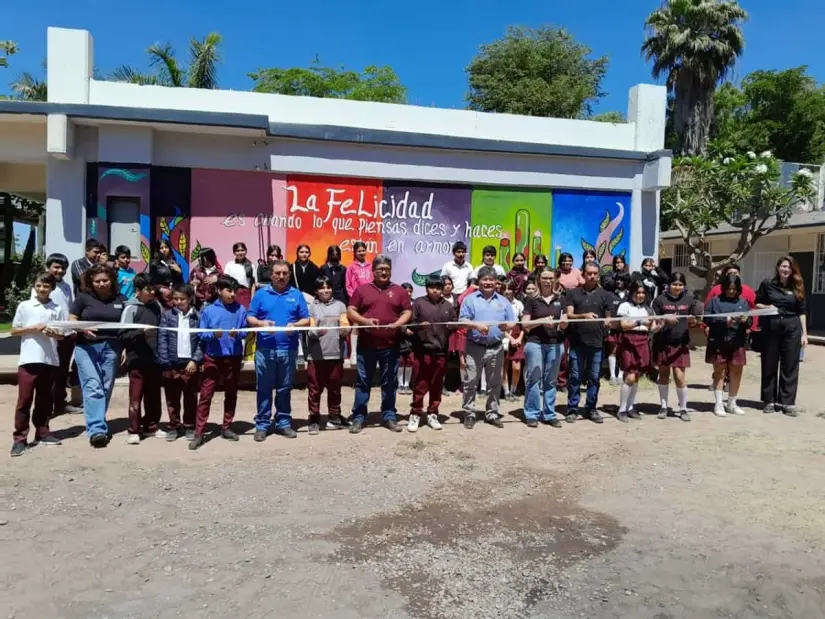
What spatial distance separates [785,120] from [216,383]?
3407 centimetres

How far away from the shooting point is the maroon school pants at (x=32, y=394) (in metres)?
6.25

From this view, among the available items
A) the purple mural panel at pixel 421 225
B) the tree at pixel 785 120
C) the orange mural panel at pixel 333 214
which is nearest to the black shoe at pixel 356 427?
the orange mural panel at pixel 333 214

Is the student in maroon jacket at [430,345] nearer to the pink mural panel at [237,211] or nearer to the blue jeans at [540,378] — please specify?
the blue jeans at [540,378]

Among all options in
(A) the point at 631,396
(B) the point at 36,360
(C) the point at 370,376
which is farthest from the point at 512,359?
(B) the point at 36,360

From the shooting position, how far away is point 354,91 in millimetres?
36531

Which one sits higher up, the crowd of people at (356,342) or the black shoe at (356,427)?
the crowd of people at (356,342)

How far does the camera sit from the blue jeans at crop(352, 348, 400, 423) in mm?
7391

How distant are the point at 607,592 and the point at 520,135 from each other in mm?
10354

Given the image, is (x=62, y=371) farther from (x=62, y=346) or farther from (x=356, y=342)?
(x=356, y=342)

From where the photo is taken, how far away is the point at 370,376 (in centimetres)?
742

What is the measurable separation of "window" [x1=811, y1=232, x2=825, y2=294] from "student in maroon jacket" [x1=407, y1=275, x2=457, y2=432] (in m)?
18.2

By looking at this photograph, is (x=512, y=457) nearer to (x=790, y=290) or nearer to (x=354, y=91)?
(x=790, y=290)

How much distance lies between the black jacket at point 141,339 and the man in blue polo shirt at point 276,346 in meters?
0.97

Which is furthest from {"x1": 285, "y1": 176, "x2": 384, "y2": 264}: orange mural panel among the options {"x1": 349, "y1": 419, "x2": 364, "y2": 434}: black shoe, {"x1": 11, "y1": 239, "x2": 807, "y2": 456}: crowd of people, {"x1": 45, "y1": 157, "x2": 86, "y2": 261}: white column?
{"x1": 349, "y1": 419, "x2": 364, "y2": 434}: black shoe
